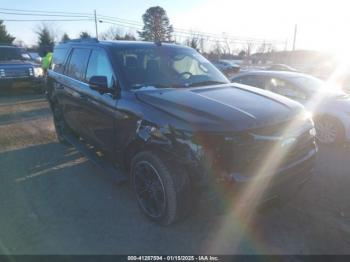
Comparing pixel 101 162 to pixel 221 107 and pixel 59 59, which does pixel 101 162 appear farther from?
pixel 59 59

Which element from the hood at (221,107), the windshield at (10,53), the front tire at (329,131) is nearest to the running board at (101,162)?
the hood at (221,107)

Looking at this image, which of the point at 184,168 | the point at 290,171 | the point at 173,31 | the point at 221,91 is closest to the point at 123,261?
the point at 184,168

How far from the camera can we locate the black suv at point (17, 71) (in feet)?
39.8

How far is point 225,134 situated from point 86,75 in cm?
269

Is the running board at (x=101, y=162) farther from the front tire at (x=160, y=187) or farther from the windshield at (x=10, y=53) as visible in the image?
the windshield at (x=10, y=53)

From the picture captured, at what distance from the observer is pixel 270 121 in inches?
113

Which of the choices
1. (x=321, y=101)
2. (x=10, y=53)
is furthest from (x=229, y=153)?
(x=10, y=53)

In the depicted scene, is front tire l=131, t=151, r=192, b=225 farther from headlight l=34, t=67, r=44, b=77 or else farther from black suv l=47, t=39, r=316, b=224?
headlight l=34, t=67, r=44, b=77

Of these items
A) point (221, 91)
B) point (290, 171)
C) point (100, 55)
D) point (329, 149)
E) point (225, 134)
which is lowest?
point (329, 149)

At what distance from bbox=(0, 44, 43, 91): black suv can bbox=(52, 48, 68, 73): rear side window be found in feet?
24.2

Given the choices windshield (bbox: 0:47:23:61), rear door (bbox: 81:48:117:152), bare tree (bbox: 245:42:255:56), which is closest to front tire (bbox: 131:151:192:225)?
rear door (bbox: 81:48:117:152)

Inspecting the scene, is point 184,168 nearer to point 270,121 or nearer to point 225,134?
point 225,134

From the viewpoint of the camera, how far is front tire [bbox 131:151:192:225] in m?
2.88

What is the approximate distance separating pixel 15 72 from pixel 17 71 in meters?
0.09
